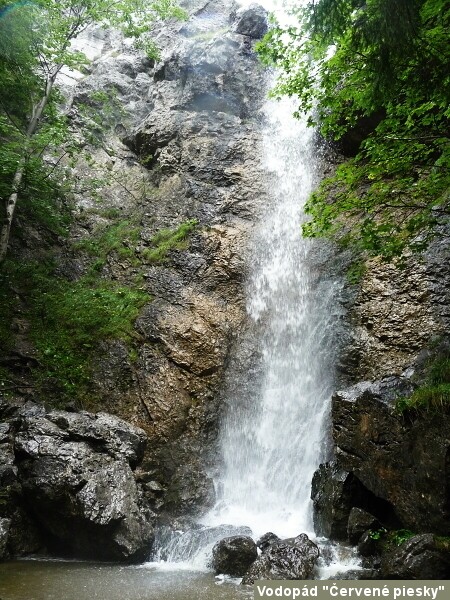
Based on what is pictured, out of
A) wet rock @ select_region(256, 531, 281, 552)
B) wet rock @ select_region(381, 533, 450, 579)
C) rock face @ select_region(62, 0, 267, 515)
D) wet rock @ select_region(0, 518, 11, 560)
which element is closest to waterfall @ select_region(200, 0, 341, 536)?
rock face @ select_region(62, 0, 267, 515)

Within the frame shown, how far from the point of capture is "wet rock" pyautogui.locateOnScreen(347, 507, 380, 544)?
701 centimetres

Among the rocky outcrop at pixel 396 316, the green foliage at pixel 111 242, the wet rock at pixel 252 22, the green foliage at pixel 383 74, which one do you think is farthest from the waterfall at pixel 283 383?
the wet rock at pixel 252 22

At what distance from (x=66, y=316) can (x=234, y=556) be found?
317 inches

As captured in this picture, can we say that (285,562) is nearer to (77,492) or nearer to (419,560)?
(419,560)

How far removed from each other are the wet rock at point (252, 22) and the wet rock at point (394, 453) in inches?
801

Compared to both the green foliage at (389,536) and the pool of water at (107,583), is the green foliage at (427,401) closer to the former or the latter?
the green foliage at (389,536)

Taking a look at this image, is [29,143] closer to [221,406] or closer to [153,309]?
[153,309]

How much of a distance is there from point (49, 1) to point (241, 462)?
43.8ft

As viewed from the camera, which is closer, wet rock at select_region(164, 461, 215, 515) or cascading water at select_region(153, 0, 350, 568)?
cascading water at select_region(153, 0, 350, 568)

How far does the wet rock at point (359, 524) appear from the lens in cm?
701

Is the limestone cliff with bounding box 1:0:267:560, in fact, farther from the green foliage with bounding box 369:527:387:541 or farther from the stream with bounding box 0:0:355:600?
the green foliage with bounding box 369:527:387:541

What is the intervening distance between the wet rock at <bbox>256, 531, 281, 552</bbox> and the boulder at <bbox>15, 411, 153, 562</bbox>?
1867mm

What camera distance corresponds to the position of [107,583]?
602 cm

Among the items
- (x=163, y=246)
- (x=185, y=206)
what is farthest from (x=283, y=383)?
(x=185, y=206)
